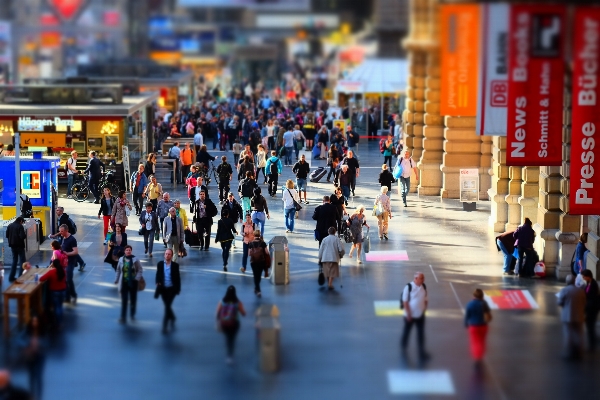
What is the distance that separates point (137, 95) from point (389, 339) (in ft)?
104

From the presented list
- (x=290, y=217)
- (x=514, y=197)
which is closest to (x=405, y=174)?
(x=290, y=217)

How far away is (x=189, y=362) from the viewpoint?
63.7ft

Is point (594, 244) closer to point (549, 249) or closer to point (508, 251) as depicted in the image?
point (549, 249)

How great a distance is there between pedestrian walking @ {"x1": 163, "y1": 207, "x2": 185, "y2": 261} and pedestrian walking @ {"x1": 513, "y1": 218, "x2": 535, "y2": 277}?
6.51 meters

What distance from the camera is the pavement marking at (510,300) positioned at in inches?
912

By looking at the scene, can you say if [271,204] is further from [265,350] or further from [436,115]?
[265,350]

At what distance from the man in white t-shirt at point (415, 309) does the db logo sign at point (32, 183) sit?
12286mm

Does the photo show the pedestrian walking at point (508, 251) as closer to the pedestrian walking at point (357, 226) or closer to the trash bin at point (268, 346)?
the pedestrian walking at point (357, 226)

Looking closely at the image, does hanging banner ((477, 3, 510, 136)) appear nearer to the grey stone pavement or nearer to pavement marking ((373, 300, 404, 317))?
the grey stone pavement

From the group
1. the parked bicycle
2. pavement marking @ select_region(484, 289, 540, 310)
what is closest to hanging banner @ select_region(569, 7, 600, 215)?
pavement marking @ select_region(484, 289, 540, 310)

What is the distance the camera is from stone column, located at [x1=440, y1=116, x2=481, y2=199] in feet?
123

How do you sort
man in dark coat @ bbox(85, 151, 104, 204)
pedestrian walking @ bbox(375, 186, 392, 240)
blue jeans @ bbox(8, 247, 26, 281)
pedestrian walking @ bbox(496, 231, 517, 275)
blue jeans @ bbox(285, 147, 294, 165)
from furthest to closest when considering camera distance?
1. blue jeans @ bbox(285, 147, 294, 165)
2. man in dark coat @ bbox(85, 151, 104, 204)
3. pedestrian walking @ bbox(375, 186, 392, 240)
4. pedestrian walking @ bbox(496, 231, 517, 275)
5. blue jeans @ bbox(8, 247, 26, 281)

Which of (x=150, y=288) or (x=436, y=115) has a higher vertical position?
(x=436, y=115)

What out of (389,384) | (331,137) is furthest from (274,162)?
(389,384)
